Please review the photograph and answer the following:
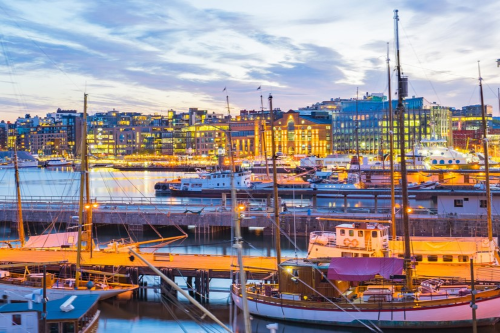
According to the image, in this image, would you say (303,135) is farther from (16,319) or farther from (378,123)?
(16,319)

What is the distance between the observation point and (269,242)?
43.8 metres

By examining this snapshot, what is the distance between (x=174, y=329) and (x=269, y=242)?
1910cm

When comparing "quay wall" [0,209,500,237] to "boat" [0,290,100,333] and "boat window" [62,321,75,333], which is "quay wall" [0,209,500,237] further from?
"boat window" [62,321,75,333]

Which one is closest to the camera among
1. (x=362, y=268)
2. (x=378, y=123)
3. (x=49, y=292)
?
(x=362, y=268)

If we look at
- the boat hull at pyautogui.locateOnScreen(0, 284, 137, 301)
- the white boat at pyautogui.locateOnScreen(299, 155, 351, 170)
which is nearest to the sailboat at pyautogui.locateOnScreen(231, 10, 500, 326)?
the boat hull at pyautogui.locateOnScreen(0, 284, 137, 301)

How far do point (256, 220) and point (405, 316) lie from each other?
24.1 metres

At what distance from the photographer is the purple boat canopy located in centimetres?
2356

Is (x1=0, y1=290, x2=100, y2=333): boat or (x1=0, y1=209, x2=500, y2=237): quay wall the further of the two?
(x1=0, y1=209, x2=500, y2=237): quay wall

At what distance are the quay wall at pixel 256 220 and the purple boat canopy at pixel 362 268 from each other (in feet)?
59.9

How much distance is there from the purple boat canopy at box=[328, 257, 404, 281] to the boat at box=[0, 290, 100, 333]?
8.66 m

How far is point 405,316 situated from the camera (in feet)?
73.7

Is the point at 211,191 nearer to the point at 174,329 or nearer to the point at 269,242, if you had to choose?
the point at 269,242

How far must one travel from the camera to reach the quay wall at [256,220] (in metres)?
41.8

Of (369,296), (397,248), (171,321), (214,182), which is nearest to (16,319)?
(171,321)
